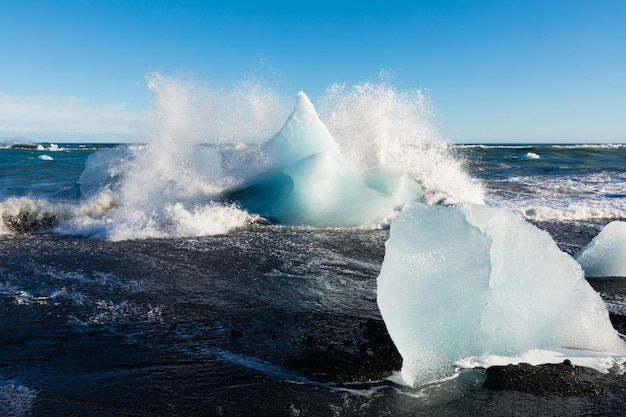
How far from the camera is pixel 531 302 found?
3.52 meters

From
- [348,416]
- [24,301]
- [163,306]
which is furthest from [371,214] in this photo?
[348,416]

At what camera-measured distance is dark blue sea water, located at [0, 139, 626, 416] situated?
2871mm

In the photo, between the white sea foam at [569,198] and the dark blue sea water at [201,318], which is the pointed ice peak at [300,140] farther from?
the white sea foam at [569,198]

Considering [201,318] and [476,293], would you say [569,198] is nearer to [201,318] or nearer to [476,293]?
[476,293]

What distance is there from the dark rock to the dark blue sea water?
0.08 m

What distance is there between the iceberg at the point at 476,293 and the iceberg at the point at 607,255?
91.2 inches

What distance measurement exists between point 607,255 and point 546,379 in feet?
10.7

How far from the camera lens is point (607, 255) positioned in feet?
18.6

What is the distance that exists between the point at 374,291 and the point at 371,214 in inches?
153

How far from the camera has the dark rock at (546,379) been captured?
298 centimetres

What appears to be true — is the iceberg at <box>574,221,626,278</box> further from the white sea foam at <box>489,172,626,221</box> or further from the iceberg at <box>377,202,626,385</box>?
the white sea foam at <box>489,172,626,221</box>

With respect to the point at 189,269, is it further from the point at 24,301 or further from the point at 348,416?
the point at 348,416

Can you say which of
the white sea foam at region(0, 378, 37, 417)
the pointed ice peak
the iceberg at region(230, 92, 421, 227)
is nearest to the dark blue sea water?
the white sea foam at region(0, 378, 37, 417)

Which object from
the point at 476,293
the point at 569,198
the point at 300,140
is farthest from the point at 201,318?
the point at 569,198
